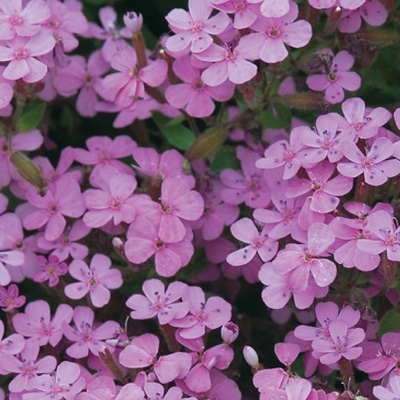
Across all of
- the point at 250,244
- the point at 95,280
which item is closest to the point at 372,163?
the point at 250,244

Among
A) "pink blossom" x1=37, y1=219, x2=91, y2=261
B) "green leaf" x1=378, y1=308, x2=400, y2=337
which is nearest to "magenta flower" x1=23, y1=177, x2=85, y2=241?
"pink blossom" x1=37, y1=219, x2=91, y2=261

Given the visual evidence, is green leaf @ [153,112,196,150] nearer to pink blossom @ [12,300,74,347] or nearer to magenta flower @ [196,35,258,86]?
magenta flower @ [196,35,258,86]

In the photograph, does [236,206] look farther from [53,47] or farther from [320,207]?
[53,47]

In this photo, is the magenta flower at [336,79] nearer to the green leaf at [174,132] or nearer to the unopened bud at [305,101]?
the unopened bud at [305,101]

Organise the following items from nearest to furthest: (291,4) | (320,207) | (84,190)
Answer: (320,207)
(291,4)
(84,190)

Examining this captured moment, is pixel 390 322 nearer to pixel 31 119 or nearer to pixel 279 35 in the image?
pixel 279 35

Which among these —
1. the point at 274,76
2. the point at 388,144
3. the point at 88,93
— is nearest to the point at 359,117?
the point at 388,144
